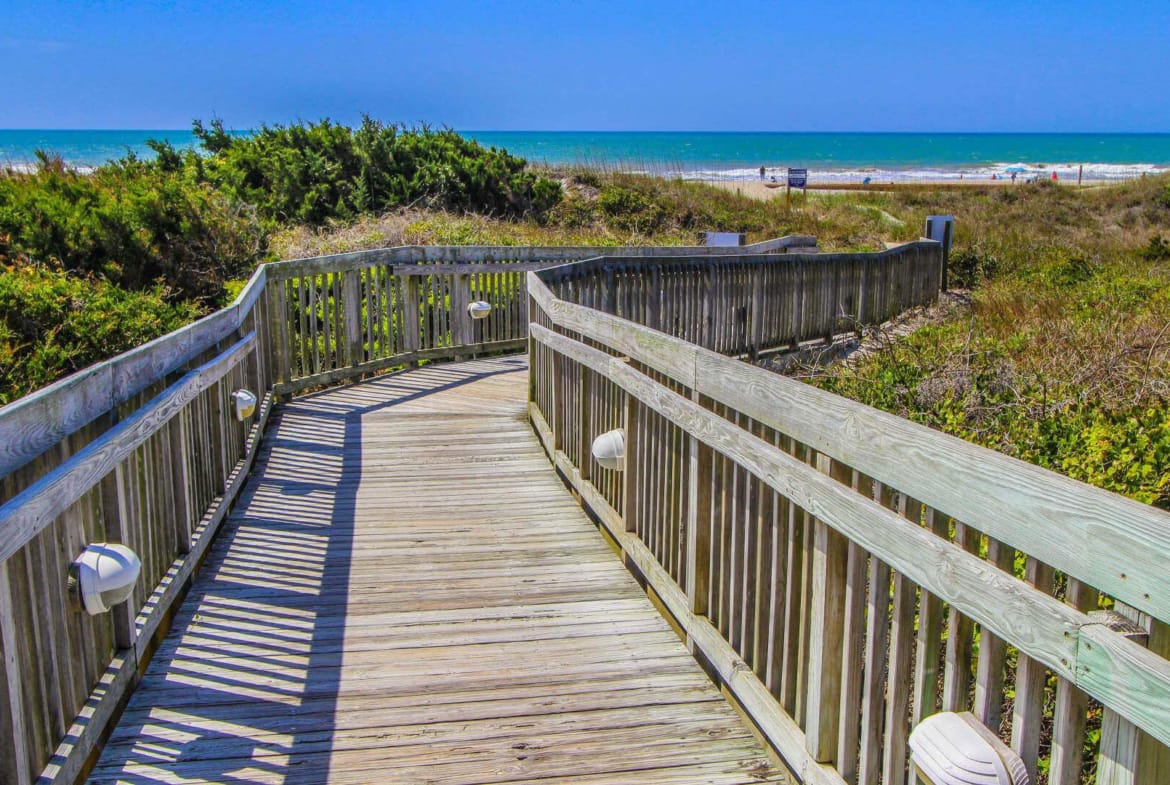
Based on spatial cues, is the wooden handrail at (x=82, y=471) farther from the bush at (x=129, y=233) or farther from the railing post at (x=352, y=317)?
the bush at (x=129, y=233)

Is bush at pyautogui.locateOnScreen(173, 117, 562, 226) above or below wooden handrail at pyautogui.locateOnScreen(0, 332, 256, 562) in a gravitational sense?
above

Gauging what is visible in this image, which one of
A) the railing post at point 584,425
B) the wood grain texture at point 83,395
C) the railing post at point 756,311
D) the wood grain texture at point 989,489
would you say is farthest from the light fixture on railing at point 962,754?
the railing post at point 756,311

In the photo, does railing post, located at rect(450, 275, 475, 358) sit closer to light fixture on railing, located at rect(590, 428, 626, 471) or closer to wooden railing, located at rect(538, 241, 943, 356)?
wooden railing, located at rect(538, 241, 943, 356)

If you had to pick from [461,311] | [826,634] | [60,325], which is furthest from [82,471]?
[461,311]

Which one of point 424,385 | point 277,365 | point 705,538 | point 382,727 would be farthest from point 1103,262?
point 382,727

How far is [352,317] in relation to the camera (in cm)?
1010

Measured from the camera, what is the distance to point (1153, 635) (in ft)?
5.65

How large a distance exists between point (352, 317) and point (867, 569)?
788 centimetres

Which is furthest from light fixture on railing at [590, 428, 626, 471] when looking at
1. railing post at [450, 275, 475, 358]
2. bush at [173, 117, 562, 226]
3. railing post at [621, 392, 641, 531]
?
bush at [173, 117, 562, 226]

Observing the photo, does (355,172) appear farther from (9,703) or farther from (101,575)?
(9,703)

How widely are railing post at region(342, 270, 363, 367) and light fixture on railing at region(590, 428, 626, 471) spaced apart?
18.0 ft

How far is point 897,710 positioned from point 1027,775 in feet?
1.76

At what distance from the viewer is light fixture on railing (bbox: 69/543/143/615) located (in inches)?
126

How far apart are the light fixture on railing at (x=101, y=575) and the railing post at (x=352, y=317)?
22.2 ft
